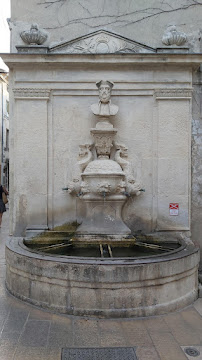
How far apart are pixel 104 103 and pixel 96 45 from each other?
48.7 inches

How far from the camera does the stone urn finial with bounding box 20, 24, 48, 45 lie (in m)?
6.38

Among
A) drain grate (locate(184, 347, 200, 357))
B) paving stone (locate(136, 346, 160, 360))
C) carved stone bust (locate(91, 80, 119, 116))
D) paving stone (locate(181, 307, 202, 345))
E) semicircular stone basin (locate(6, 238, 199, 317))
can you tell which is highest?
carved stone bust (locate(91, 80, 119, 116))

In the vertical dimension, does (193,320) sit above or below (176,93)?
below

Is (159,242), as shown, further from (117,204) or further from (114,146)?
(114,146)

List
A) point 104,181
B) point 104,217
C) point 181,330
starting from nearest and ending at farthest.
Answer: point 181,330 → point 104,181 → point 104,217

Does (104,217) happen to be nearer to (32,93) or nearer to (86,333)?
(86,333)

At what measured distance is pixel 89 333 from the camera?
410cm

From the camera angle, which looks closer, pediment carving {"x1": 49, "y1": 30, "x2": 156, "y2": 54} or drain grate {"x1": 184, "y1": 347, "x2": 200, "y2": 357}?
drain grate {"x1": 184, "y1": 347, "x2": 200, "y2": 357}

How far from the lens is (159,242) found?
608 centimetres

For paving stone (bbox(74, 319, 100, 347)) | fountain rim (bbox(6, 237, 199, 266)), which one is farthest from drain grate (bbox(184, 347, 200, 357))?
fountain rim (bbox(6, 237, 199, 266))

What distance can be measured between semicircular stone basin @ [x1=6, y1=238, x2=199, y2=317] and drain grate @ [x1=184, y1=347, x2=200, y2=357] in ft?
2.92

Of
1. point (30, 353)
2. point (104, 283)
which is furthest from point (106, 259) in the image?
point (30, 353)

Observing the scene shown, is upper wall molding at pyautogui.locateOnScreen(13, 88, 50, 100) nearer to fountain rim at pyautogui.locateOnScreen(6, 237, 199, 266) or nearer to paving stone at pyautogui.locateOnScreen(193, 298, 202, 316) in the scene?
fountain rim at pyautogui.locateOnScreen(6, 237, 199, 266)

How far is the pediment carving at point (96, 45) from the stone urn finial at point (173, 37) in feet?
0.99
